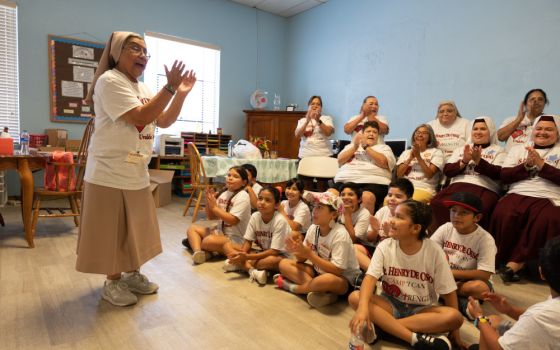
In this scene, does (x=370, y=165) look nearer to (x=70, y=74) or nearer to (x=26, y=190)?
(x=26, y=190)

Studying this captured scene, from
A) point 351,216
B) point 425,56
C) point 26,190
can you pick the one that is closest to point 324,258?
point 351,216

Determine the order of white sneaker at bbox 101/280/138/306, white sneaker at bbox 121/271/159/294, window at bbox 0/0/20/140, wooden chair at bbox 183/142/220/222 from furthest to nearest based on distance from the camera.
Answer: window at bbox 0/0/20/140
wooden chair at bbox 183/142/220/222
white sneaker at bbox 121/271/159/294
white sneaker at bbox 101/280/138/306

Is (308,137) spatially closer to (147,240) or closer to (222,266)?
(222,266)

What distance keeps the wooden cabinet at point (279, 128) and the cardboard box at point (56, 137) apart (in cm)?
281

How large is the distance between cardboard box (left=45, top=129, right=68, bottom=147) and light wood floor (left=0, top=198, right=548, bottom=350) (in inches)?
97.4

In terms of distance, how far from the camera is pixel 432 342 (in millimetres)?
1431

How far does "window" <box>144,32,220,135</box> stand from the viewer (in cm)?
562

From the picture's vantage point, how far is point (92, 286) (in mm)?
2109

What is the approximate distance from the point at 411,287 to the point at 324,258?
0.54 meters

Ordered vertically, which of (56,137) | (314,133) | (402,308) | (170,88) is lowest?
(402,308)

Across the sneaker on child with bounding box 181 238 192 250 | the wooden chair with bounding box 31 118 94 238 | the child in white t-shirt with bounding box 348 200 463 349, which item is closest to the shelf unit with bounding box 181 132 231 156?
the wooden chair with bounding box 31 118 94 238

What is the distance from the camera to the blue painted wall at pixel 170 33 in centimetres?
461

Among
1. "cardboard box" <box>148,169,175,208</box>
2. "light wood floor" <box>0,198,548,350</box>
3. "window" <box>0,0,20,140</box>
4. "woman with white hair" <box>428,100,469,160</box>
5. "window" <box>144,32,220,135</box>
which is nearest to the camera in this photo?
"light wood floor" <box>0,198,548,350</box>

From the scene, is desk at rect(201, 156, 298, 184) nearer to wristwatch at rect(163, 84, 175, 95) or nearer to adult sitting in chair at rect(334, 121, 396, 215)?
adult sitting in chair at rect(334, 121, 396, 215)
